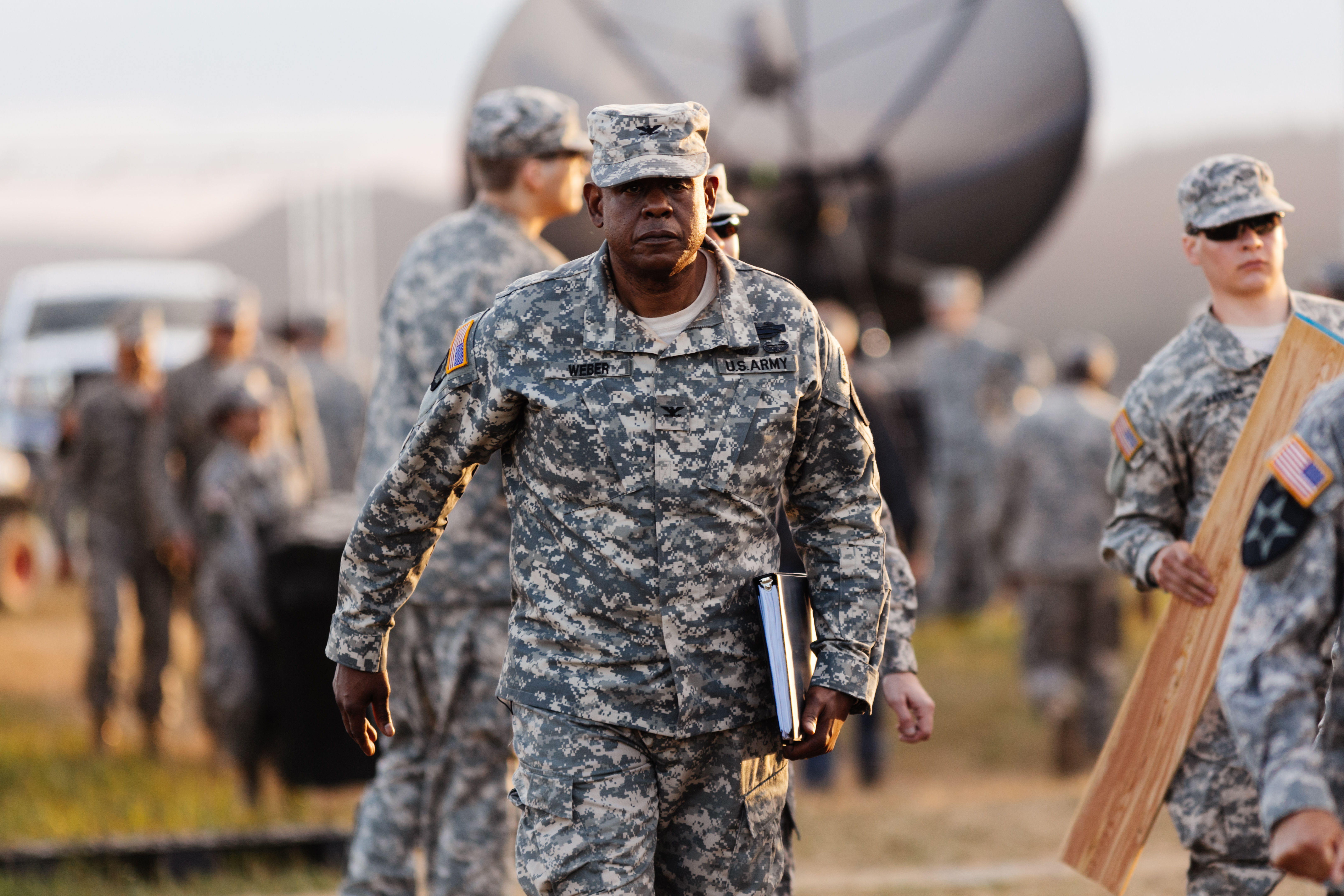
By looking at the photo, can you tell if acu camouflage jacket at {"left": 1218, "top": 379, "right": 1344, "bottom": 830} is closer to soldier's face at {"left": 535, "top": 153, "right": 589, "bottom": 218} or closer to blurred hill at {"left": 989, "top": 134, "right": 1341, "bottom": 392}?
soldier's face at {"left": 535, "top": 153, "right": 589, "bottom": 218}

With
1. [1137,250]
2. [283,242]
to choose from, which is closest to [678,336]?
[283,242]

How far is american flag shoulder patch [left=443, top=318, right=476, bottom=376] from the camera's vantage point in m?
2.82

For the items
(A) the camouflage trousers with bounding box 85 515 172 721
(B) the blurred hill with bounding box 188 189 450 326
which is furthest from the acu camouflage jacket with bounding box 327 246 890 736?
(B) the blurred hill with bounding box 188 189 450 326

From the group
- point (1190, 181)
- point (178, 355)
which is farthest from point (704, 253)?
point (178, 355)

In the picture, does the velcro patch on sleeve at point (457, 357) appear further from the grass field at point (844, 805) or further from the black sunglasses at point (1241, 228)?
the grass field at point (844, 805)

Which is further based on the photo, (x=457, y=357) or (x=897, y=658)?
(x=897, y=658)

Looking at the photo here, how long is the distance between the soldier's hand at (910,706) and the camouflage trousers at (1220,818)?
30.2 inches

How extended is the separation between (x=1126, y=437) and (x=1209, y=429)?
20 centimetres

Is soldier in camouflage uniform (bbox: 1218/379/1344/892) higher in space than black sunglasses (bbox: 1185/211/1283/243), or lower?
lower

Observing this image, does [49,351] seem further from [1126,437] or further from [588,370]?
[588,370]

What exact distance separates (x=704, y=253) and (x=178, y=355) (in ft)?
37.2

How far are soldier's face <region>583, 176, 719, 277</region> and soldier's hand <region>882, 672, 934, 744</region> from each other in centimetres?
91

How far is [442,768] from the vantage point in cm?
387

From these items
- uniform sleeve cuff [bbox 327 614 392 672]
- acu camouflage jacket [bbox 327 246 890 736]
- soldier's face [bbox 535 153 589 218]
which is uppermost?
soldier's face [bbox 535 153 589 218]
